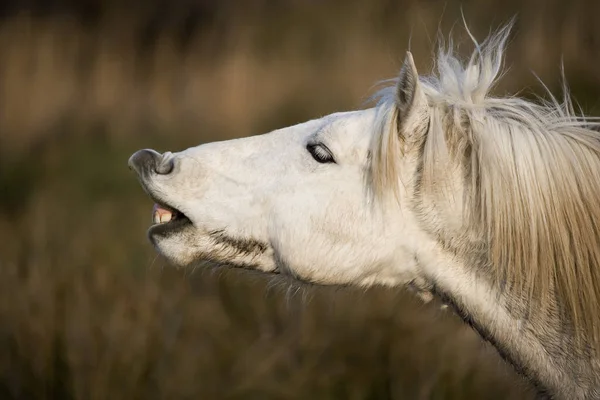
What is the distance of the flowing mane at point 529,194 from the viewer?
193cm

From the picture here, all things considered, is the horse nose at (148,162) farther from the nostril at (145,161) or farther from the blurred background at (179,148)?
the blurred background at (179,148)

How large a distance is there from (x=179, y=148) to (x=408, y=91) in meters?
5.20

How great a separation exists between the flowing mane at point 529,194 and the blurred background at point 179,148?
1.08 ft

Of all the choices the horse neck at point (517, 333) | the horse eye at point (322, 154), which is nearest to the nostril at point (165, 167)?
the horse eye at point (322, 154)

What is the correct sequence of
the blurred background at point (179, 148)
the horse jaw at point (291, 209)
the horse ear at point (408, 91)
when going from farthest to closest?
the blurred background at point (179, 148), the horse jaw at point (291, 209), the horse ear at point (408, 91)

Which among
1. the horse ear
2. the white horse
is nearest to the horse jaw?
the white horse

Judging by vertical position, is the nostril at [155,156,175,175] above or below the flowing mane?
above

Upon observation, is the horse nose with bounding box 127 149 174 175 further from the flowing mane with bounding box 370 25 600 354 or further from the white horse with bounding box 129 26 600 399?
the flowing mane with bounding box 370 25 600 354

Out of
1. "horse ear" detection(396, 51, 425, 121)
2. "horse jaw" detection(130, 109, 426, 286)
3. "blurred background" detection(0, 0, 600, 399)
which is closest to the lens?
"horse ear" detection(396, 51, 425, 121)

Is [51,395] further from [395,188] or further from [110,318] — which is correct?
[395,188]

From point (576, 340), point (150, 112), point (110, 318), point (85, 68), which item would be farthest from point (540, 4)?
point (576, 340)

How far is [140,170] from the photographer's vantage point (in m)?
2.15

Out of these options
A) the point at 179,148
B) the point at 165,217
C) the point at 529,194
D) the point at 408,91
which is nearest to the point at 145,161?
Result: the point at 165,217

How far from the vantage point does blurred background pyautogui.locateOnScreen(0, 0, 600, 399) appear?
3.95 metres
